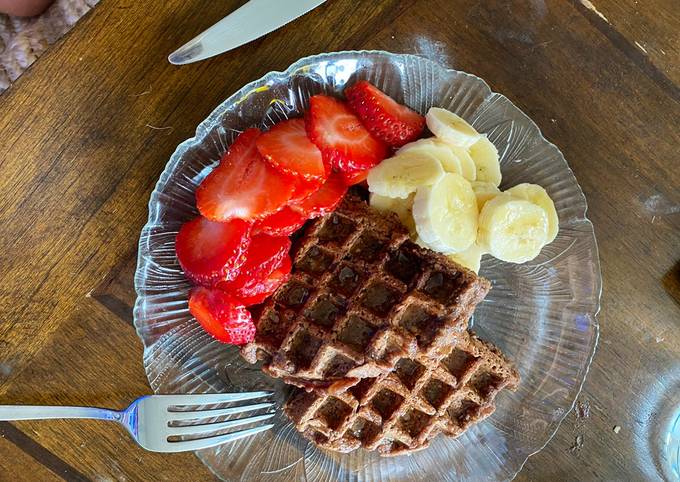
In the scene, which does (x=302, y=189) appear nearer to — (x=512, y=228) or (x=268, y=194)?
(x=268, y=194)

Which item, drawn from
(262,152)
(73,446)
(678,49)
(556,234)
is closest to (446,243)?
(556,234)

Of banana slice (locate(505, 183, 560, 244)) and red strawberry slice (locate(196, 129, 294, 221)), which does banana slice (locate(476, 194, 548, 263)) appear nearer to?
banana slice (locate(505, 183, 560, 244))

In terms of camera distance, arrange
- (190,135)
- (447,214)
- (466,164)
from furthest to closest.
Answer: (190,135), (466,164), (447,214)

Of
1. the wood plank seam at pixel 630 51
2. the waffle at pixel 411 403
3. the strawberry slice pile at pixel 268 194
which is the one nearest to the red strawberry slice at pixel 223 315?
the strawberry slice pile at pixel 268 194

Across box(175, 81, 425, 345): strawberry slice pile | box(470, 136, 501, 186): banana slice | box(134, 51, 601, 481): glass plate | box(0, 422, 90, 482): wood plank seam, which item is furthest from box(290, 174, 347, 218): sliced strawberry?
box(0, 422, 90, 482): wood plank seam

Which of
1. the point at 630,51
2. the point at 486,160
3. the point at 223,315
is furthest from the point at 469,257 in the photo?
the point at 630,51
